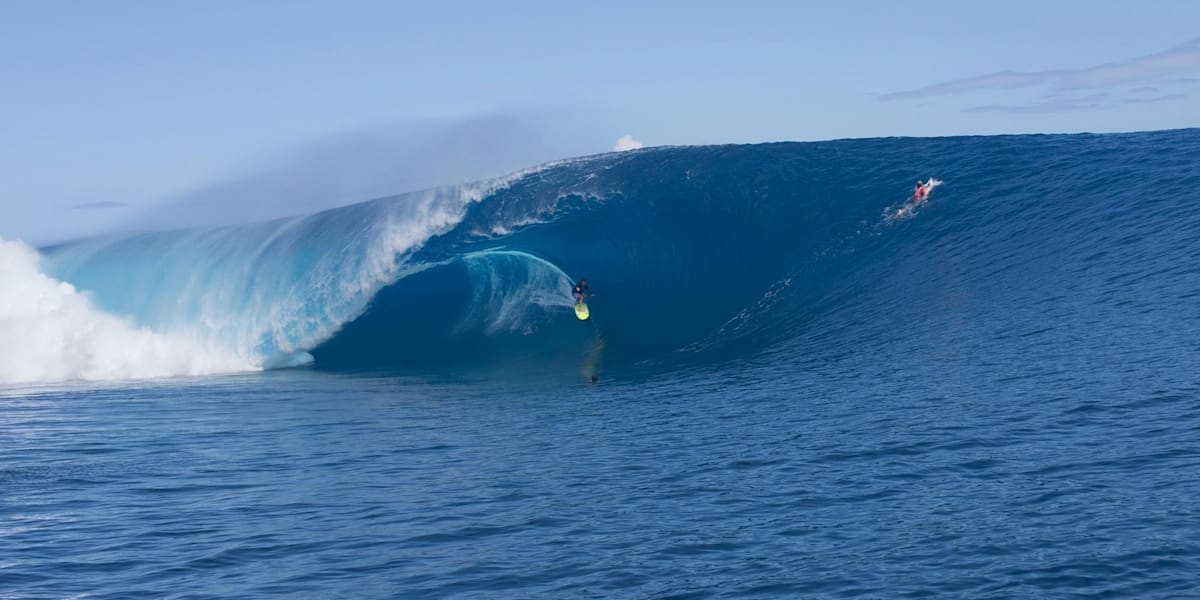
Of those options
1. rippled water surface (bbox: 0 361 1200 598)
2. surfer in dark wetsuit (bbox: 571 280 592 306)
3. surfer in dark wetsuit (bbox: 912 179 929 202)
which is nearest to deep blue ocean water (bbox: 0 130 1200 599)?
rippled water surface (bbox: 0 361 1200 598)

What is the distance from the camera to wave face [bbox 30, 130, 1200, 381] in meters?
21.6

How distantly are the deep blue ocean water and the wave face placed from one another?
0.37 ft

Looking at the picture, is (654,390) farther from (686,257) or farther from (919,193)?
(919,193)

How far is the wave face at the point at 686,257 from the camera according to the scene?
21.6m

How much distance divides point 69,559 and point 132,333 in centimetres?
2146

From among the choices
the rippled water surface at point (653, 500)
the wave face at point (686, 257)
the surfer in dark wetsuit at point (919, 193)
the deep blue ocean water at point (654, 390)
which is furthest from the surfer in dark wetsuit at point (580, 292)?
the rippled water surface at point (653, 500)

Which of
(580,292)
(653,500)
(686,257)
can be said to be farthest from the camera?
(686,257)

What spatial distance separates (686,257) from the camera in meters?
28.3

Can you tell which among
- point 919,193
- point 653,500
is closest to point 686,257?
point 919,193

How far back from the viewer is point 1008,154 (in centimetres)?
2898

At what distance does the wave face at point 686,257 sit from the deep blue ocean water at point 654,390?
114 mm

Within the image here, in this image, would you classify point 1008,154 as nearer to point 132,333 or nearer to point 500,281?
point 500,281

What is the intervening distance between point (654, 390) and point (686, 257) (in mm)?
9971

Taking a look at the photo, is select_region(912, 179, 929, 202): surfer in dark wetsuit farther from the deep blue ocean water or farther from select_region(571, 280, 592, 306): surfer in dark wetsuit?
select_region(571, 280, 592, 306): surfer in dark wetsuit
